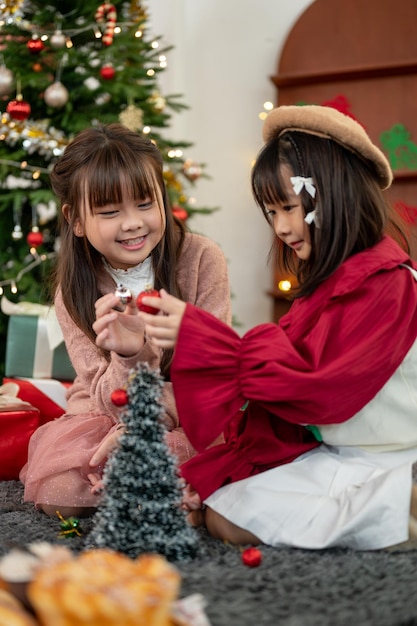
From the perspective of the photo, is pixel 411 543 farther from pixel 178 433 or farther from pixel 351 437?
pixel 178 433

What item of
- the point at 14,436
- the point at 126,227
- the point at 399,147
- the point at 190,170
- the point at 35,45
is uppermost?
the point at 35,45

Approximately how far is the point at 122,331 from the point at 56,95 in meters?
1.32

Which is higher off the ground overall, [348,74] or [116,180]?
[348,74]

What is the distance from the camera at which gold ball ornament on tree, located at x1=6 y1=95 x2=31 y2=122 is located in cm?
245

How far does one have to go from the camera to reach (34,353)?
7.79ft

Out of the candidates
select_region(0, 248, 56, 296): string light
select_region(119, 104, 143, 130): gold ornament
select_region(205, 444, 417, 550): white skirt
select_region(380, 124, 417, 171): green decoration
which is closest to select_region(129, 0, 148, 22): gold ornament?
select_region(119, 104, 143, 130): gold ornament

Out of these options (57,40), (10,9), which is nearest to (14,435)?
(57,40)

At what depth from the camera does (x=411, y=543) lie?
1266 millimetres

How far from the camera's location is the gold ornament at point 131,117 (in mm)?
2596

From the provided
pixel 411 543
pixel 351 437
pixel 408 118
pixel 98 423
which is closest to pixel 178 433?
pixel 98 423

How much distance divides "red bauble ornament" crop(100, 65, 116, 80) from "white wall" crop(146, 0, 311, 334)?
91cm

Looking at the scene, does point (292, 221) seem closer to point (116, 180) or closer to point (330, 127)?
point (330, 127)

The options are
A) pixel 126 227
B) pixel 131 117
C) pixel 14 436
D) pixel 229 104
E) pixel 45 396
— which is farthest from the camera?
pixel 229 104

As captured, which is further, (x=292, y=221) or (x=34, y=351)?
(x=34, y=351)
